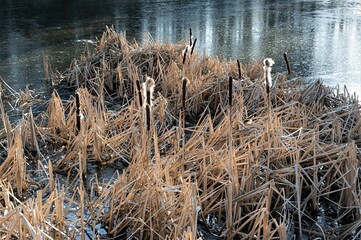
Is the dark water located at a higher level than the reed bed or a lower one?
higher

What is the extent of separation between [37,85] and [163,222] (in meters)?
3.63

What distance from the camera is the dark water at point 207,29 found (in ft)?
21.6

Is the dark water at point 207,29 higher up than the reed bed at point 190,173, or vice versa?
the dark water at point 207,29

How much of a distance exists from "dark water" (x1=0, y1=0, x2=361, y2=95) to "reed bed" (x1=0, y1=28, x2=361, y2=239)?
6.35 ft

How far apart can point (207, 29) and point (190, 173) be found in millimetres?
6624

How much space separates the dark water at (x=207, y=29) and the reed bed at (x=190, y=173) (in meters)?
1.93

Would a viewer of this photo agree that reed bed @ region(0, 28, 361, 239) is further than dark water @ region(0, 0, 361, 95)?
No

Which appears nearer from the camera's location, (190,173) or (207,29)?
(190,173)

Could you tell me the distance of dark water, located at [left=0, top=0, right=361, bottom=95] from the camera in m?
Result: 6.58

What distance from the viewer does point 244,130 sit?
3438 mm

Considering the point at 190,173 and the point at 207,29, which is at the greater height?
the point at 207,29

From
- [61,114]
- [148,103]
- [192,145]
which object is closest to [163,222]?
[148,103]

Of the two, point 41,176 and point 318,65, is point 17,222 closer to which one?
point 41,176

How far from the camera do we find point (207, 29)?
29.9 ft
